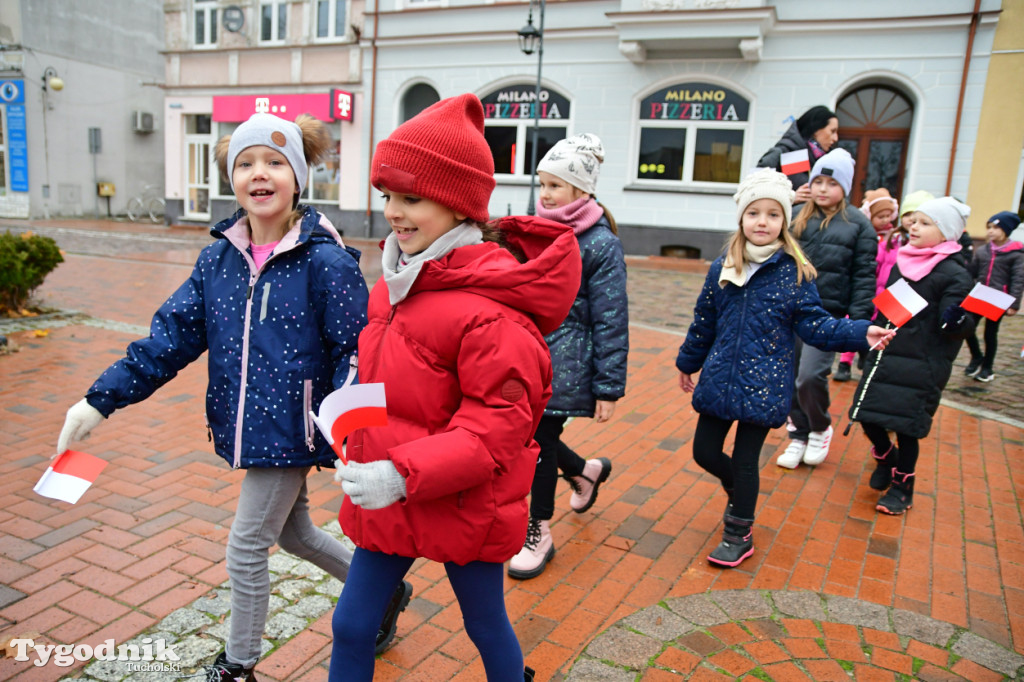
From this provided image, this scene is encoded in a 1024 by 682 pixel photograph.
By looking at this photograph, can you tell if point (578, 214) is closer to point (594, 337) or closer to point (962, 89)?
point (594, 337)

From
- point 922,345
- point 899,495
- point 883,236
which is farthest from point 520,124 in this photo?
point 899,495

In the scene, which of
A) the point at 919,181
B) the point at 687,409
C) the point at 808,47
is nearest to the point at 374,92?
the point at 808,47

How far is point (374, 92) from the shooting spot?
18.9 metres

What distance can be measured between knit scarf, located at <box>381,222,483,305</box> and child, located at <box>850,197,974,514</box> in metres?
2.78

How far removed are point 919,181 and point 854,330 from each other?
13128 mm

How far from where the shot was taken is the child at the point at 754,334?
3205mm

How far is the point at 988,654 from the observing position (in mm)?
2697

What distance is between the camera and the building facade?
22141 mm

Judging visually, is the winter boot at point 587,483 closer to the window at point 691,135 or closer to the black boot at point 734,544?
the black boot at point 734,544

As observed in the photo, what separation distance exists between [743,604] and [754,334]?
44.9 inches

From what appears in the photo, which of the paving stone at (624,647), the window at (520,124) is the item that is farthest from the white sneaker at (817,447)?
the window at (520,124)

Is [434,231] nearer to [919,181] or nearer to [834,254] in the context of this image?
[834,254]

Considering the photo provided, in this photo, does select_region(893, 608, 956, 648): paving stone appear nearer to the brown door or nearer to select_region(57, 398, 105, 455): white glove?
select_region(57, 398, 105, 455): white glove

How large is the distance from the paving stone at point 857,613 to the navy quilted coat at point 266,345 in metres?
2.12
